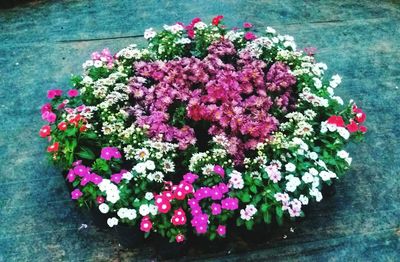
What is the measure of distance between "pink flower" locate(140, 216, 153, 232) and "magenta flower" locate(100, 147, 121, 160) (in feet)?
1.39

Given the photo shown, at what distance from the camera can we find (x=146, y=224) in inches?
113

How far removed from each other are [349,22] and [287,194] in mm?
2979

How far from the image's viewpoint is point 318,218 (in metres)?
3.37

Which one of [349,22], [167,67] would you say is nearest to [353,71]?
[349,22]

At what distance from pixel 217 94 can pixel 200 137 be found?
298 mm

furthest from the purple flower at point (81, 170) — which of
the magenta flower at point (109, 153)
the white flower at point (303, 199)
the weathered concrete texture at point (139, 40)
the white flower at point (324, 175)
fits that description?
the white flower at point (324, 175)

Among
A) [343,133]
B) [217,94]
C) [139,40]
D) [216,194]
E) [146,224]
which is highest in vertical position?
[217,94]

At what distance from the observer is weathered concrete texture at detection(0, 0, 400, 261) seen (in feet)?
10.5

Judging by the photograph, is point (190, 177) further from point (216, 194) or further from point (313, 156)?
point (313, 156)

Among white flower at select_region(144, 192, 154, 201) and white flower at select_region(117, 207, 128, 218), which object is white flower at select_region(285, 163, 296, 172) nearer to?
white flower at select_region(144, 192, 154, 201)

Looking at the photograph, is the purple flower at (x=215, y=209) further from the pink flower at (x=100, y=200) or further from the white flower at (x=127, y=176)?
the pink flower at (x=100, y=200)

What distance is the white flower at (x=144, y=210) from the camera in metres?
2.86

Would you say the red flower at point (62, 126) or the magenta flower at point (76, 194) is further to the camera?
the red flower at point (62, 126)

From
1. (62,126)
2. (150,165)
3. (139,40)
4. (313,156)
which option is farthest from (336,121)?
(139,40)
